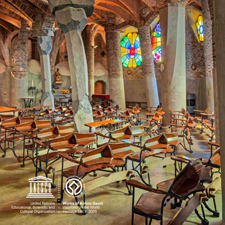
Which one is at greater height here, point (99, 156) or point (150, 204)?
point (99, 156)

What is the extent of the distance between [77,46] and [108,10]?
7967 millimetres

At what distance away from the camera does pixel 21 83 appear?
49.0 ft

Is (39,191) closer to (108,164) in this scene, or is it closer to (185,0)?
(108,164)

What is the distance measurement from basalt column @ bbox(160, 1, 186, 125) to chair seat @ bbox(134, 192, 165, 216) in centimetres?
614

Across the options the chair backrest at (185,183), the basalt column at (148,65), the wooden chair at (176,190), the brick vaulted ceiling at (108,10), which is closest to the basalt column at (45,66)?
the brick vaulted ceiling at (108,10)

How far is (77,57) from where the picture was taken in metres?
5.92

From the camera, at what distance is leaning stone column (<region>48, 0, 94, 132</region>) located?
5.78 m

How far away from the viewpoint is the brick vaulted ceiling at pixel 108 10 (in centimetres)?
1037

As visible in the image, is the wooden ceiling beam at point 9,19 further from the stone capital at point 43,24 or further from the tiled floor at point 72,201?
the tiled floor at point 72,201

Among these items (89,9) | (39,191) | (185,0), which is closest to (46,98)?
(89,9)

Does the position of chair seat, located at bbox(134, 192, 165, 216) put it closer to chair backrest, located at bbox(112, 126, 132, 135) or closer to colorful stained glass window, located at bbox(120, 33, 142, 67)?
chair backrest, located at bbox(112, 126, 132, 135)

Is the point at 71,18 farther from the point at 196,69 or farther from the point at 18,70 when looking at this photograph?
the point at 196,69

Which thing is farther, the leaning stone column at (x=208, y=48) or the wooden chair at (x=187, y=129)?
the leaning stone column at (x=208, y=48)

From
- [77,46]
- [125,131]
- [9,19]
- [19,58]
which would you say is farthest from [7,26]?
[125,131]
